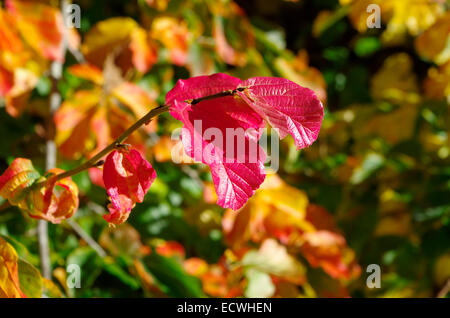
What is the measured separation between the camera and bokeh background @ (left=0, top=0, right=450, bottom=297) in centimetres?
94

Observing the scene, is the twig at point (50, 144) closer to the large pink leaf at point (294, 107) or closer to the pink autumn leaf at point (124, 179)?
the pink autumn leaf at point (124, 179)

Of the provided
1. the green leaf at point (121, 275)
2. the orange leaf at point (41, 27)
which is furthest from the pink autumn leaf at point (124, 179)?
the orange leaf at point (41, 27)

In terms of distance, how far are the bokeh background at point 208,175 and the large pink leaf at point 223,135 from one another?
29 cm

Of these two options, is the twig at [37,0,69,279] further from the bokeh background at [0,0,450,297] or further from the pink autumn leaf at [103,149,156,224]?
the pink autumn leaf at [103,149,156,224]

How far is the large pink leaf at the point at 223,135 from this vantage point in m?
0.47

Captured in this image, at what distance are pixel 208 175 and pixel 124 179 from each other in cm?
83

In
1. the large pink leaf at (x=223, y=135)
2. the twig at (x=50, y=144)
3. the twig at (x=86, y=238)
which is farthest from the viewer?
the twig at (x=86, y=238)

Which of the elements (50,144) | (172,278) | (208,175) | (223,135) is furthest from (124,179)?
(208,175)

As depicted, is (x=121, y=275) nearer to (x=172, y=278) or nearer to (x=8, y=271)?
(x=172, y=278)

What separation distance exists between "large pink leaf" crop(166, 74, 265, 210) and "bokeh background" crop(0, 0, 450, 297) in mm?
290

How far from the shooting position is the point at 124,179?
19.5 inches

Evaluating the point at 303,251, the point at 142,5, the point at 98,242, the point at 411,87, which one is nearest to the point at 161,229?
the point at 98,242

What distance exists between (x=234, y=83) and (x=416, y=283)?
967 millimetres
